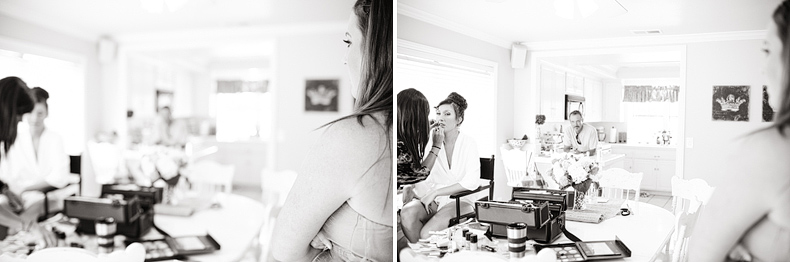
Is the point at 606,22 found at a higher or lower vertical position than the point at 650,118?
higher

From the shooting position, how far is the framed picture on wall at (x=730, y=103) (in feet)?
4.40

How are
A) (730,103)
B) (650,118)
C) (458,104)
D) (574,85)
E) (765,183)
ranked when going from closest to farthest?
1. (765,183)
2. (730,103)
3. (650,118)
4. (574,85)
5. (458,104)

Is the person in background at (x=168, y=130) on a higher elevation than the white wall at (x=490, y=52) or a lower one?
lower

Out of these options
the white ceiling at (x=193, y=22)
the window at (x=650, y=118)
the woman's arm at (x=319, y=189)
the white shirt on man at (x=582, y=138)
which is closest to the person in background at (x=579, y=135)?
the white shirt on man at (x=582, y=138)

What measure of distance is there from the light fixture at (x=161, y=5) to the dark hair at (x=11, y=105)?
0.52 meters

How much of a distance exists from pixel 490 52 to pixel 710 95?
0.71 m

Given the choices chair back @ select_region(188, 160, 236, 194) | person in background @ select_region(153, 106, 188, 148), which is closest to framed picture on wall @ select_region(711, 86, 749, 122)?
chair back @ select_region(188, 160, 236, 194)

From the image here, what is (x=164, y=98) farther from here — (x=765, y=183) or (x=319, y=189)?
(x=765, y=183)

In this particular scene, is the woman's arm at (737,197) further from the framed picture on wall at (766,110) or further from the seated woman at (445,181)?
the seated woman at (445,181)

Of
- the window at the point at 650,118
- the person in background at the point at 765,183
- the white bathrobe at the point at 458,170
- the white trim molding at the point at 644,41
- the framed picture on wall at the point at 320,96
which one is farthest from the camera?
the white bathrobe at the point at 458,170

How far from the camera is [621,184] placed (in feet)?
5.23

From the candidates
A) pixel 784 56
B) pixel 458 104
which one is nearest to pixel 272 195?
pixel 458 104

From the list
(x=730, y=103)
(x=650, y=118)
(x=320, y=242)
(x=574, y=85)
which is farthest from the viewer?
(x=320, y=242)

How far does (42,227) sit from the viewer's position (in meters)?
1.89
